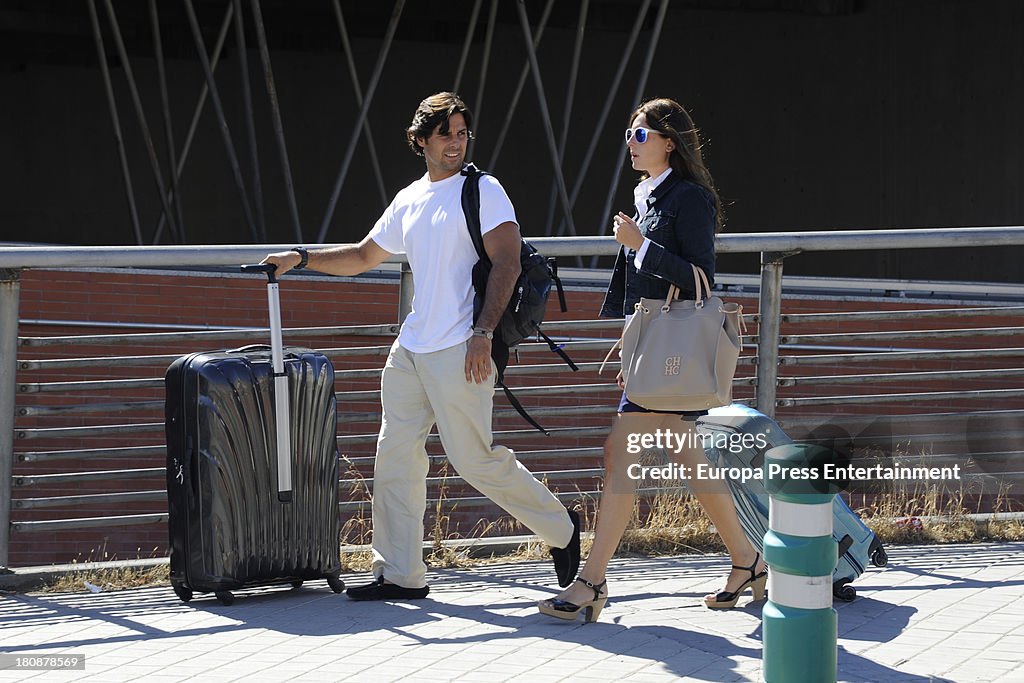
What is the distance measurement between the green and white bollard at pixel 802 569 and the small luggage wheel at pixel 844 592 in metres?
1.48

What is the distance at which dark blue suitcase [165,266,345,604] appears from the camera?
15.8 ft

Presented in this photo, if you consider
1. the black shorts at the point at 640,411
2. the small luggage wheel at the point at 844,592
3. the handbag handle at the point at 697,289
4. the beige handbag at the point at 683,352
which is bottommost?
the small luggage wheel at the point at 844,592

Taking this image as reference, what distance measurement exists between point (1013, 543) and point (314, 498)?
312 cm

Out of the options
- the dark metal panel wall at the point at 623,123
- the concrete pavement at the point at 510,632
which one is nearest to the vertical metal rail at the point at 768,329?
the concrete pavement at the point at 510,632

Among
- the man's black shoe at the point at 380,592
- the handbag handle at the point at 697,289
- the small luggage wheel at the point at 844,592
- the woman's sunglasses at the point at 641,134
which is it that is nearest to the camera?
the handbag handle at the point at 697,289

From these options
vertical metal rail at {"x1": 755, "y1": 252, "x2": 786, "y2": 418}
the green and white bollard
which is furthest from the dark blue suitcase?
the green and white bollard

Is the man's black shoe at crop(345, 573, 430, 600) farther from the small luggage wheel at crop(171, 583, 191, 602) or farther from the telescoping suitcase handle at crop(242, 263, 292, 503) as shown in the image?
the small luggage wheel at crop(171, 583, 191, 602)

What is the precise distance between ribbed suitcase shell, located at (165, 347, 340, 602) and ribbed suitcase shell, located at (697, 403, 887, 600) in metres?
1.49

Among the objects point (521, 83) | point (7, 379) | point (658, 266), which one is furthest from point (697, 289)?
point (521, 83)

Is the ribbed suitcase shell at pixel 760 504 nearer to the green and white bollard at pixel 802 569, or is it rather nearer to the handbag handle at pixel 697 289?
the handbag handle at pixel 697 289

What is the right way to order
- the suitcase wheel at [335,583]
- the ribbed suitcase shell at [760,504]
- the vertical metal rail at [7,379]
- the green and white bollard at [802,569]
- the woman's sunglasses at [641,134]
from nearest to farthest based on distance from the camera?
1. the green and white bollard at [802,569]
2. the woman's sunglasses at [641,134]
3. the ribbed suitcase shell at [760,504]
4. the suitcase wheel at [335,583]
5. the vertical metal rail at [7,379]

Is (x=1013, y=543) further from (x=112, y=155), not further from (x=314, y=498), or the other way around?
(x=112, y=155)

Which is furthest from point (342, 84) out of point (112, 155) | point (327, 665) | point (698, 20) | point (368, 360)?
point (327, 665)

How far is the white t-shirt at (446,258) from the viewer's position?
15.4 feet
